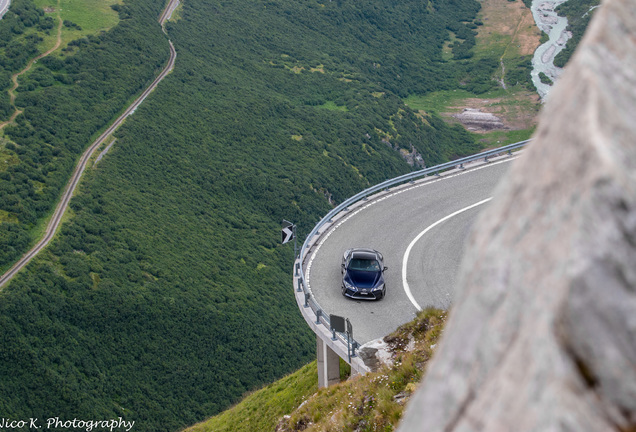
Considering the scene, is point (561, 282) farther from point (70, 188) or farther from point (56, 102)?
point (56, 102)

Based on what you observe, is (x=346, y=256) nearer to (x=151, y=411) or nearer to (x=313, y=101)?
(x=151, y=411)

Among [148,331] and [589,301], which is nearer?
[589,301]

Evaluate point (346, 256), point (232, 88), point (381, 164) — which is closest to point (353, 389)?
point (346, 256)

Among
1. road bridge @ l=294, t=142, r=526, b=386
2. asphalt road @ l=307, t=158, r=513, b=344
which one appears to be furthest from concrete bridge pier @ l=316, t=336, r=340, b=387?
asphalt road @ l=307, t=158, r=513, b=344

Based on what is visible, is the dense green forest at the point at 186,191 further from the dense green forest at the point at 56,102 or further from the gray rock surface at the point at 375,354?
the gray rock surface at the point at 375,354

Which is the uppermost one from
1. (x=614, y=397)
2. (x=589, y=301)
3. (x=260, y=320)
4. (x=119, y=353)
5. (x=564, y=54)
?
(x=589, y=301)

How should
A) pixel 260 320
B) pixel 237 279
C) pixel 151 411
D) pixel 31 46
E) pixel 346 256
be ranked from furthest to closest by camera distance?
pixel 31 46 < pixel 237 279 < pixel 260 320 < pixel 151 411 < pixel 346 256
